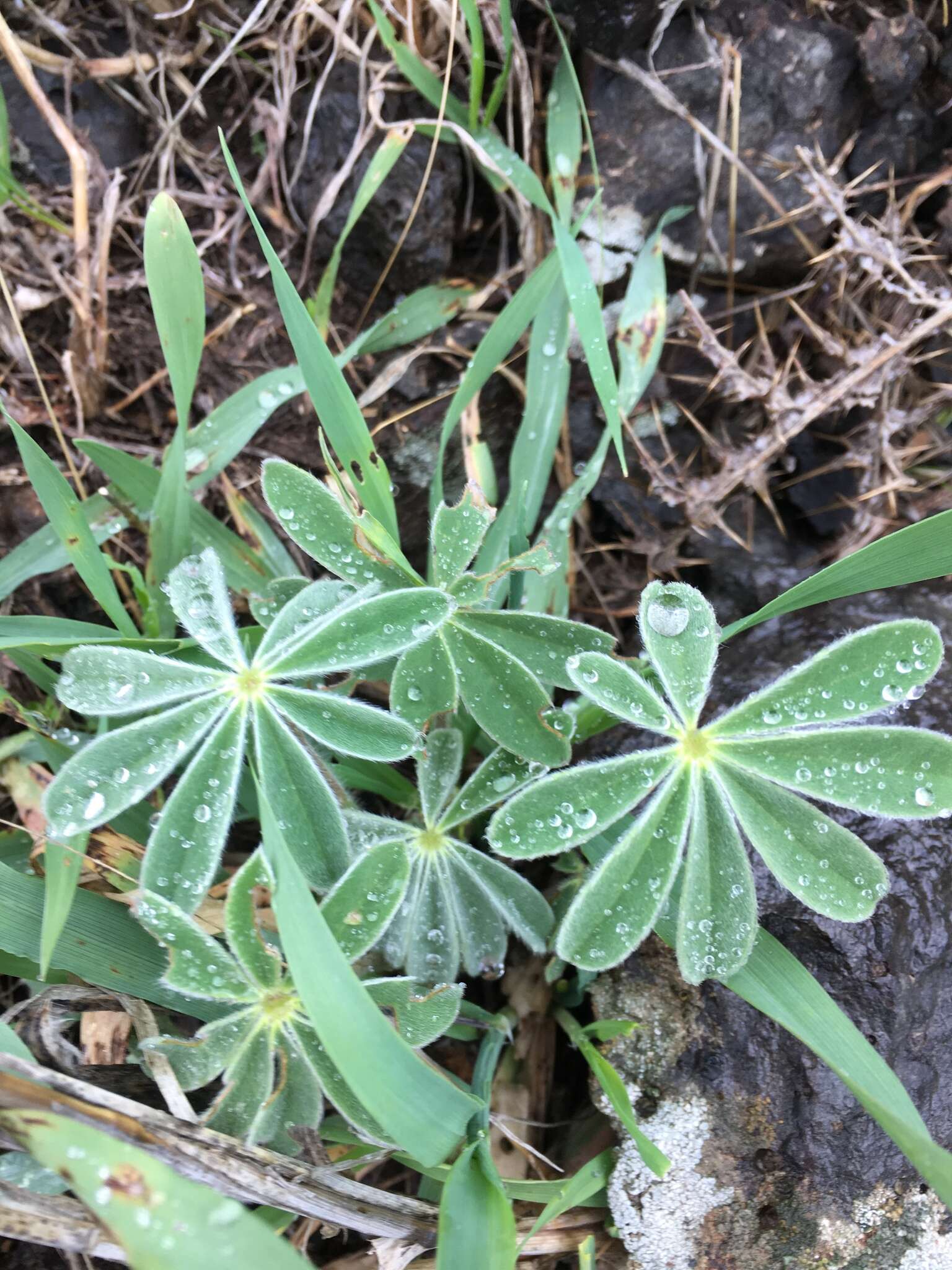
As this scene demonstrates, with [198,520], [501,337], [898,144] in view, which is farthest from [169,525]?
[898,144]

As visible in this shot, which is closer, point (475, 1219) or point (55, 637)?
point (475, 1219)

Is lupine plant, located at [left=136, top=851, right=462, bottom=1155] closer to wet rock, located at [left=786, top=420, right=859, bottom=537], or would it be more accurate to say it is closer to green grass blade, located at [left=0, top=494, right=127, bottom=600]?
green grass blade, located at [left=0, top=494, right=127, bottom=600]

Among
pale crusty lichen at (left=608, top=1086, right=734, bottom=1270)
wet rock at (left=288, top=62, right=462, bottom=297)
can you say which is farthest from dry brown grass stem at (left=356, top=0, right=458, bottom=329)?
pale crusty lichen at (left=608, top=1086, right=734, bottom=1270)

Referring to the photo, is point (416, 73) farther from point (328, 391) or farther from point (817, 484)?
point (817, 484)

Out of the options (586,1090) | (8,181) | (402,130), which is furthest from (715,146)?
(586,1090)

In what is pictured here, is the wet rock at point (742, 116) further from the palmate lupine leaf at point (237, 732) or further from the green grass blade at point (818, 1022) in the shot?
the green grass blade at point (818, 1022)
